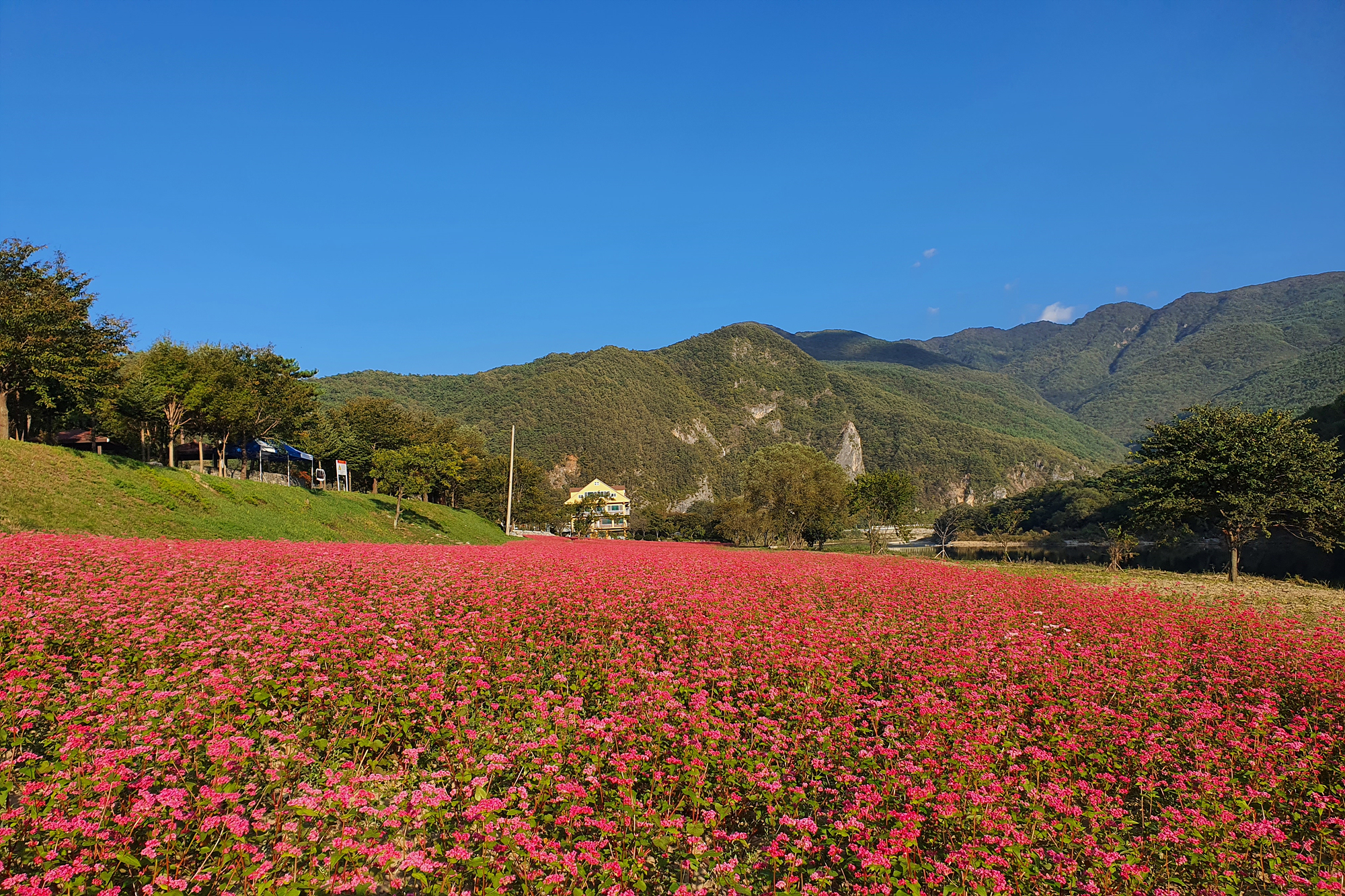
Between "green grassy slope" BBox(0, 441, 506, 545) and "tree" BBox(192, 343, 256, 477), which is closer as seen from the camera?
"green grassy slope" BBox(0, 441, 506, 545)

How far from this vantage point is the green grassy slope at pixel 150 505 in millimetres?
21141

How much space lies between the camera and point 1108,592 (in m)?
17.0

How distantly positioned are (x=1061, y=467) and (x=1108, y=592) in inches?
7968

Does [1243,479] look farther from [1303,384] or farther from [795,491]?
[1303,384]

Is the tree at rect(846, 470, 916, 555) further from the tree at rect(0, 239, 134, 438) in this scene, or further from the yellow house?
the tree at rect(0, 239, 134, 438)

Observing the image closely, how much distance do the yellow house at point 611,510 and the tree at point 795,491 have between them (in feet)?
147

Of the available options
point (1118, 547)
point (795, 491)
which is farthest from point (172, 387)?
point (1118, 547)

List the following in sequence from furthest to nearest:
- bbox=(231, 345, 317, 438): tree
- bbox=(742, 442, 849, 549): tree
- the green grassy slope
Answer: bbox=(742, 442, 849, 549): tree, bbox=(231, 345, 317, 438): tree, the green grassy slope

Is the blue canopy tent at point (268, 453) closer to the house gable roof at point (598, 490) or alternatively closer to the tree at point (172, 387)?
the tree at point (172, 387)

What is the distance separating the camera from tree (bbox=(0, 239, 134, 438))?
98.6ft

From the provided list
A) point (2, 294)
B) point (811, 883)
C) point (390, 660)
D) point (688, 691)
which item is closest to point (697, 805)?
point (811, 883)

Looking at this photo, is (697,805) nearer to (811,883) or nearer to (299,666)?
(811,883)

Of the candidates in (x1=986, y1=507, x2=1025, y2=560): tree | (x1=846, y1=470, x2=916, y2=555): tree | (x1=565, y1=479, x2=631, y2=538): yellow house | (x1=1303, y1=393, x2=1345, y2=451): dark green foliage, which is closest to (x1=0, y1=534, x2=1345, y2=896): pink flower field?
(x1=1303, y1=393, x2=1345, y2=451): dark green foliage

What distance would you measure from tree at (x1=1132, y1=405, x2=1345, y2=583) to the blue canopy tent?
53.8 m
